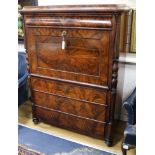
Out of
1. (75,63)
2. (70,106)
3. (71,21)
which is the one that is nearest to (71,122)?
(70,106)

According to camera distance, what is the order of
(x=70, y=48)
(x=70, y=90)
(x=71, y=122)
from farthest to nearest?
(x=71, y=122)
(x=70, y=90)
(x=70, y=48)

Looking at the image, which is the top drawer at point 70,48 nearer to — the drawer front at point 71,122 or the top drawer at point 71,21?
the top drawer at point 71,21

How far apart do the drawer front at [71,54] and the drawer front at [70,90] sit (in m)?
0.07

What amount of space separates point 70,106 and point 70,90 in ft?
0.51

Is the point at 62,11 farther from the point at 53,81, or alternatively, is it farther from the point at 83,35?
the point at 53,81

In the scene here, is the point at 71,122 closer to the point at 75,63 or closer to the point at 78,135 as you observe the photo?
the point at 78,135

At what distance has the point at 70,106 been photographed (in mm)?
1690

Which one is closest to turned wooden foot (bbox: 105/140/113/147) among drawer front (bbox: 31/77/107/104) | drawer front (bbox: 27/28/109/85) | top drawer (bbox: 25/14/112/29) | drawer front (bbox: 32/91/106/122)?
drawer front (bbox: 32/91/106/122)

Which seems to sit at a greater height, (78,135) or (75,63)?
(75,63)

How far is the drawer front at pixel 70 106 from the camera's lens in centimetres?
159

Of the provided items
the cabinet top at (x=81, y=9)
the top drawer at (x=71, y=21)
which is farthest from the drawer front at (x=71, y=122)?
the cabinet top at (x=81, y=9)

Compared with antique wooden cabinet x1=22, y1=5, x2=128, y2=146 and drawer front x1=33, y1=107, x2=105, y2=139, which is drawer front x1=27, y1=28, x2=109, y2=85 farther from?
drawer front x1=33, y1=107, x2=105, y2=139

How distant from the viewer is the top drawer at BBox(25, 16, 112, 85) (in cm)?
138
